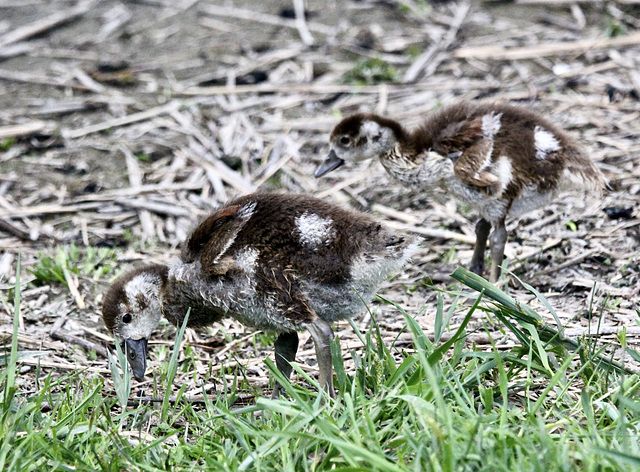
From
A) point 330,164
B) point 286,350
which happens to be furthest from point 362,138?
point 286,350

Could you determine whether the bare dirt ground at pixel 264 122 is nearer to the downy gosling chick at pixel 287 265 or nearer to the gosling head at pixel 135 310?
the gosling head at pixel 135 310

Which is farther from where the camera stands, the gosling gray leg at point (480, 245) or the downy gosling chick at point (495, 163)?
the gosling gray leg at point (480, 245)

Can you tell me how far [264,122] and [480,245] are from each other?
260cm

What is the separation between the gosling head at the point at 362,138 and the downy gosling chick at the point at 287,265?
1.39m

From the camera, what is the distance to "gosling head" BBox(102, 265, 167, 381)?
3.96 metres

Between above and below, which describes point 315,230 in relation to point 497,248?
above

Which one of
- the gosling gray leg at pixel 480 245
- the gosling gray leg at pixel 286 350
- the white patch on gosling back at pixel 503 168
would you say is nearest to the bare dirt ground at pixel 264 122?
the gosling gray leg at pixel 480 245

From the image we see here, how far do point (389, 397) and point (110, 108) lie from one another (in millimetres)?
5005

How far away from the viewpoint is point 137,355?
158 inches

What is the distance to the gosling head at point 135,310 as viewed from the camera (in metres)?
3.96

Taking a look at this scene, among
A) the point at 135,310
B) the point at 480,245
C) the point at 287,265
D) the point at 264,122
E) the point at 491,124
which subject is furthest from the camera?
the point at 264,122

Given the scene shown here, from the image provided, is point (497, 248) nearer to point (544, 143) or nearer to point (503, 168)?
point (503, 168)

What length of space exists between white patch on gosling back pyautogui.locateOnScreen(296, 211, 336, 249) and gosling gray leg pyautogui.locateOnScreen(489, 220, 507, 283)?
1371 millimetres

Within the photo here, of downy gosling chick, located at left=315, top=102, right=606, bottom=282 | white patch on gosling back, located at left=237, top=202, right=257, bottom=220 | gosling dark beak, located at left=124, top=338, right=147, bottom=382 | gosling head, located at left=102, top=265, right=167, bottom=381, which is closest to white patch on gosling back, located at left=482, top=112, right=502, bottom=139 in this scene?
downy gosling chick, located at left=315, top=102, right=606, bottom=282
